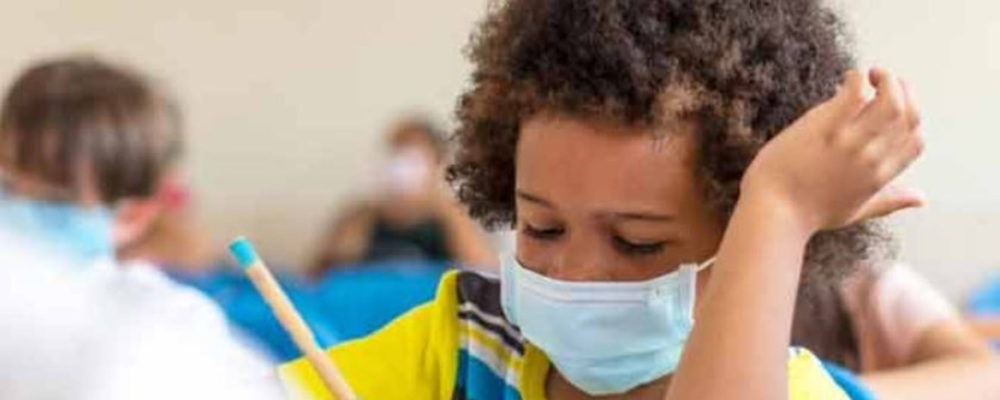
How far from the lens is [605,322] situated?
39.0 inches

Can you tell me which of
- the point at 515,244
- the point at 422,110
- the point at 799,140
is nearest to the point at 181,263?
the point at 422,110

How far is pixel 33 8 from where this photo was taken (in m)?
4.48

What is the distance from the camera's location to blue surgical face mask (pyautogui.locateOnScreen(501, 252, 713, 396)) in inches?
37.9

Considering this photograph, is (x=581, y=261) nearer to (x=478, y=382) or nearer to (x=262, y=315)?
(x=478, y=382)

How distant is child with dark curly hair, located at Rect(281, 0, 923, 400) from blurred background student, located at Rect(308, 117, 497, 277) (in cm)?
326

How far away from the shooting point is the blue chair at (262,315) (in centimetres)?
147

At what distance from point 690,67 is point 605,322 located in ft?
0.54

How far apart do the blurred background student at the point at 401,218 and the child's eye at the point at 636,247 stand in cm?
333

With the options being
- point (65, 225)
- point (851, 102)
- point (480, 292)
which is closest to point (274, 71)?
point (65, 225)

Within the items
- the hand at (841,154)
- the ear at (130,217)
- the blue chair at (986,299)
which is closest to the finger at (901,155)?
the hand at (841,154)

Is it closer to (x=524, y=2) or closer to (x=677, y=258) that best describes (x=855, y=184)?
(x=677, y=258)

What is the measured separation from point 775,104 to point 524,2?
161 millimetres

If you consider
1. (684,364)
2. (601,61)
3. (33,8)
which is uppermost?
(601,61)

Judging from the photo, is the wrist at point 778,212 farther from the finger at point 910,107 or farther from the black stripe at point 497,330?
the black stripe at point 497,330
